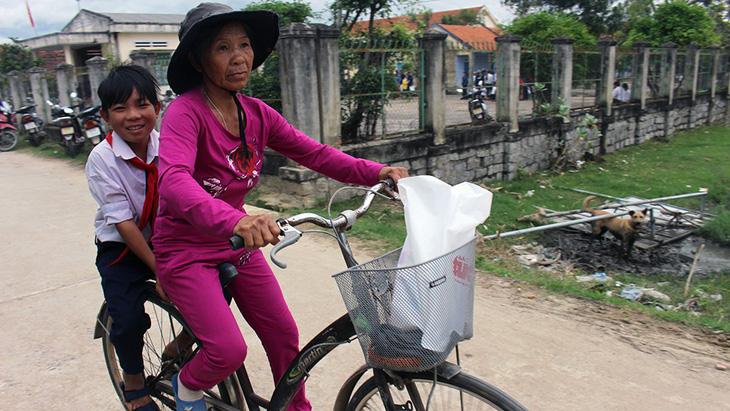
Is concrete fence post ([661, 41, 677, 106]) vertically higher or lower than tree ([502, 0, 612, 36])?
lower

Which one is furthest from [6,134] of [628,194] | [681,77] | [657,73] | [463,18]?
[463,18]

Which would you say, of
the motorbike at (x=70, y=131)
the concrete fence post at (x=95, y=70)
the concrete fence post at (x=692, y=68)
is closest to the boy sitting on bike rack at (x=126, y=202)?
the motorbike at (x=70, y=131)

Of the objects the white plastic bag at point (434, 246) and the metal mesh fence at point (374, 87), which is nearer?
the white plastic bag at point (434, 246)

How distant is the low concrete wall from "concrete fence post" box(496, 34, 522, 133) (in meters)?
0.26

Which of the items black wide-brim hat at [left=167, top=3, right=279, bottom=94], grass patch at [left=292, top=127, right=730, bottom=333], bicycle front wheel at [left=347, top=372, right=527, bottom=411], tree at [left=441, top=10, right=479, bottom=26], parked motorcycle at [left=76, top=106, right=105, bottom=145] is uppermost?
tree at [left=441, top=10, right=479, bottom=26]

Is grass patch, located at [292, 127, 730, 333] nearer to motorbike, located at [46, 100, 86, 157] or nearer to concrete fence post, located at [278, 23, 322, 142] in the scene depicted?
concrete fence post, located at [278, 23, 322, 142]

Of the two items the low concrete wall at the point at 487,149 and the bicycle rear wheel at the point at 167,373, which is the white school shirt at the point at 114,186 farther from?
the low concrete wall at the point at 487,149

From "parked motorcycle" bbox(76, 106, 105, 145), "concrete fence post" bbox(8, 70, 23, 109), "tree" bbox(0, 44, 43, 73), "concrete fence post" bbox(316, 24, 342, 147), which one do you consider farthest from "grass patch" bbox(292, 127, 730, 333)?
"tree" bbox(0, 44, 43, 73)

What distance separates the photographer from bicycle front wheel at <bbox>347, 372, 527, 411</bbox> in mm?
1622

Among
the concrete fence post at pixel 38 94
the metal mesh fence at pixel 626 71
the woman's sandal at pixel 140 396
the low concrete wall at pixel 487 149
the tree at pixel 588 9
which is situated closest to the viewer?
the woman's sandal at pixel 140 396

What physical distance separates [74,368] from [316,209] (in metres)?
3.89

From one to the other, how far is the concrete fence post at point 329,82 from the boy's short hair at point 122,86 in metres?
4.62

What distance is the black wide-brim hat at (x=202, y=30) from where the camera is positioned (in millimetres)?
1837

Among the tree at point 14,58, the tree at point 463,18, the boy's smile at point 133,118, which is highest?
the tree at point 463,18
